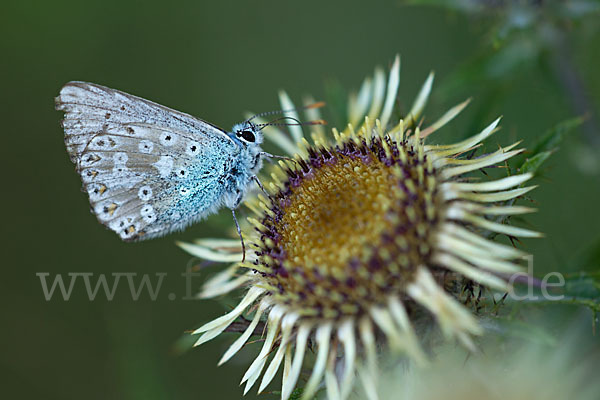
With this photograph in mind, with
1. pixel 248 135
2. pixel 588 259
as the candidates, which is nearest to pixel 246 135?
pixel 248 135

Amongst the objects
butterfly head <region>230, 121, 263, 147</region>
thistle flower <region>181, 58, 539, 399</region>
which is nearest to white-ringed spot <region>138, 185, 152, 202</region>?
butterfly head <region>230, 121, 263, 147</region>

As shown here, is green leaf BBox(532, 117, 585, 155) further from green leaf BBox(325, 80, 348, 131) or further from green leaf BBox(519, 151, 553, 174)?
green leaf BBox(325, 80, 348, 131)

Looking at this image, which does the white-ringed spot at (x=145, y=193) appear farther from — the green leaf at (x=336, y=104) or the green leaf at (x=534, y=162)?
the green leaf at (x=534, y=162)

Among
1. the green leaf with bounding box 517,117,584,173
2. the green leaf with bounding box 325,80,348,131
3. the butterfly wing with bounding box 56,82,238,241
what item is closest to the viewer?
the green leaf with bounding box 517,117,584,173

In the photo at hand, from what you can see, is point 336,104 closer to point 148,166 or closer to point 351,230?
point 148,166

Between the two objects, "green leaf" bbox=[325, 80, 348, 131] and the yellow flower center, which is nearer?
the yellow flower center

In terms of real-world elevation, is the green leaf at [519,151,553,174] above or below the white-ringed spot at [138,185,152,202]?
below

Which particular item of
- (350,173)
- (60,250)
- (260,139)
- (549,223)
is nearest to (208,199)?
(260,139)
